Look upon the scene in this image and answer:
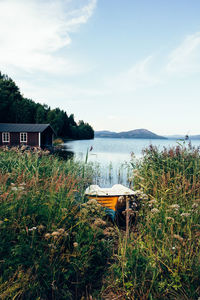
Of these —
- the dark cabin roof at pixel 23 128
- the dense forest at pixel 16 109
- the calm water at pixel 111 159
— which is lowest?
the calm water at pixel 111 159

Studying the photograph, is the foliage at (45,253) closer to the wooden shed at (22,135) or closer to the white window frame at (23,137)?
the wooden shed at (22,135)

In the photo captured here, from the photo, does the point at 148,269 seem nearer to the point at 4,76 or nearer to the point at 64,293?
the point at 64,293

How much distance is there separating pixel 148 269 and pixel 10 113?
76093 mm

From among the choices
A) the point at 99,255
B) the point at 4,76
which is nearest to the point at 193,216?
the point at 99,255

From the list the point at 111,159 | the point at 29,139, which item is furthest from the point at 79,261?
the point at 29,139

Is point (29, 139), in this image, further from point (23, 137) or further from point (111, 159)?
point (111, 159)

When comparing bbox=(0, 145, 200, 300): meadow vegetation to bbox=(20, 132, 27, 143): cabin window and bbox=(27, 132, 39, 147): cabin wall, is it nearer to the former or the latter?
bbox=(27, 132, 39, 147): cabin wall

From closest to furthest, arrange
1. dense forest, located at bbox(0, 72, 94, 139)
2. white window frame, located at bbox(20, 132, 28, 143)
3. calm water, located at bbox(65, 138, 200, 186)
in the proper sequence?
calm water, located at bbox(65, 138, 200, 186) < white window frame, located at bbox(20, 132, 28, 143) < dense forest, located at bbox(0, 72, 94, 139)

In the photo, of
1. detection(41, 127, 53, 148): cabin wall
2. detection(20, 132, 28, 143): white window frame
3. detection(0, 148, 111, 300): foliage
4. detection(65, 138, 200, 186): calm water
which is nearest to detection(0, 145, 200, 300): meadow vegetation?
detection(0, 148, 111, 300): foliage

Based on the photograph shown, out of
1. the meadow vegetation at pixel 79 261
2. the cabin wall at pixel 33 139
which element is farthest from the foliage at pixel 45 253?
the cabin wall at pixel 33 139

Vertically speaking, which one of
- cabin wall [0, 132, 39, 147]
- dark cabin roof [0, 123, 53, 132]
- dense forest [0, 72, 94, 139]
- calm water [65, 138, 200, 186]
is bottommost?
calm water [65, 138, 200, 186]

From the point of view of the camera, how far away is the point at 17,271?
3.32m

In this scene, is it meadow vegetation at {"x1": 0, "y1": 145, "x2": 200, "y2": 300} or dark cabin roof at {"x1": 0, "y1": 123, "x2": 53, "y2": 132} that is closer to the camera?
meadow vegetation at {"x1": 0, "y1": 145, "x2": 200, "y2": 300}

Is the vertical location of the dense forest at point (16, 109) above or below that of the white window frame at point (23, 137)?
above
